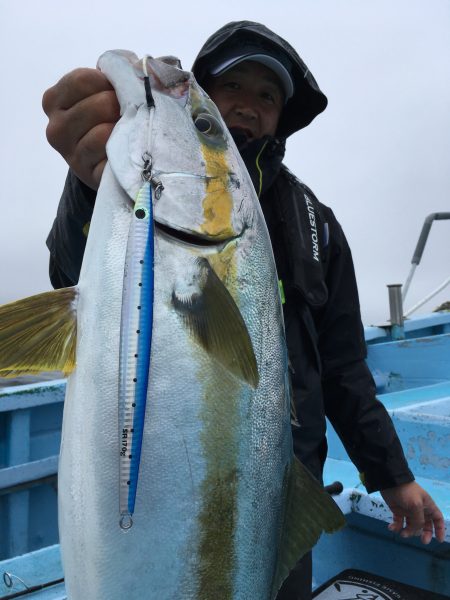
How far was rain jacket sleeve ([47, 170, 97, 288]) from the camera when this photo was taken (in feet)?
5.70

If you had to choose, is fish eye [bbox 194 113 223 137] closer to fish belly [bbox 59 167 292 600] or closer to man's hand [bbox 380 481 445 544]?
fish belly [bbox 59 167 292 600]

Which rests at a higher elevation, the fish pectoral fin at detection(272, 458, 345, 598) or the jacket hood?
the jacket hood

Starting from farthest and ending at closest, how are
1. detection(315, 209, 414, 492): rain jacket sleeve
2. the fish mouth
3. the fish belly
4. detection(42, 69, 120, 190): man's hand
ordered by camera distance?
detection(315, 209, 414, 492): rain jacket sleeve, detection(42, 69, 120, 190): man's hand, the fish mouth, the fish belly

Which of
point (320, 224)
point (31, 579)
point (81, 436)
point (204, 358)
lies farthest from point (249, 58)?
point (31, 579)

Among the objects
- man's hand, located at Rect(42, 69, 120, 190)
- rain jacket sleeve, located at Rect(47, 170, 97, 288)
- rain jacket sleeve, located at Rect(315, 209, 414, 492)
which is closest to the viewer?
man's hand, located at Rect(42, 69, 120, 190)

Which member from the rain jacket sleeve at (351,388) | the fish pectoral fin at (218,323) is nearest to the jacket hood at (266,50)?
the rain jacket sleeve at (351,388)

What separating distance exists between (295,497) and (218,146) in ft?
3.23

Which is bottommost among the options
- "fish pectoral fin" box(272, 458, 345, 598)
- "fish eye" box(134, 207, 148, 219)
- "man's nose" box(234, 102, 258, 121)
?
"fish pectoral fin" box(272, 458, 345, 598)

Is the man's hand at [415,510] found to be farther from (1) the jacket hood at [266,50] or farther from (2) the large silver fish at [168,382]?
(1) the jacket hood at [266,50]

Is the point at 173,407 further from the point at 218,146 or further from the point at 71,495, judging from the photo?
the point at 218,146

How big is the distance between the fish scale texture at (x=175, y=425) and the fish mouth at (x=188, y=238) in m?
0.01

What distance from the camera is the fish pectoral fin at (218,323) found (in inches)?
51.7

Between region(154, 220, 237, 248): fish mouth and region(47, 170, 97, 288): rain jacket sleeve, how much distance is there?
0.47 meters

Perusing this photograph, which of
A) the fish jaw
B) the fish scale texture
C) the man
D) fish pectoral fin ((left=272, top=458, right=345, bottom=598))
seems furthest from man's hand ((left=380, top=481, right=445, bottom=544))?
the fish jaw
